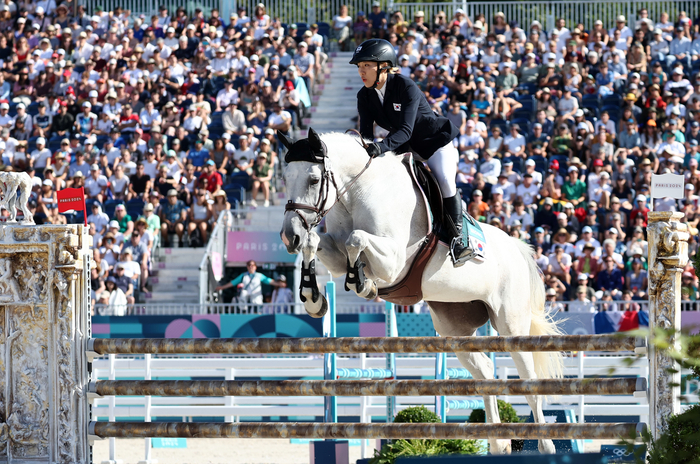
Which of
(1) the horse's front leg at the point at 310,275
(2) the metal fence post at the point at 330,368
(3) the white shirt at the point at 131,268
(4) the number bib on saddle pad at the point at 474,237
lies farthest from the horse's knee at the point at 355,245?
(3) the white shirt at the point at 131,268

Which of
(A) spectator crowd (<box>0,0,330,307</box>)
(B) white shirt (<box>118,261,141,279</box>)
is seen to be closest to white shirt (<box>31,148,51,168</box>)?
(A) spectator crowd (<box>0,0,330,307</box>)

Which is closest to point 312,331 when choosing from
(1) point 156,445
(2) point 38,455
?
(1) point 156,445

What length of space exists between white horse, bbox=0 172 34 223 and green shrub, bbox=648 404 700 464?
335 cm

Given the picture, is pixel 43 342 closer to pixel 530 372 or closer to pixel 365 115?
pixel 365 115

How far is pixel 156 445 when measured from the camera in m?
8.47

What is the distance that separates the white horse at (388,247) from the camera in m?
4.60

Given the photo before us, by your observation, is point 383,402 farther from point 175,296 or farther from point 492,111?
point 492,111

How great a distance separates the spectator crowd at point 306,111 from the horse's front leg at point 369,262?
606 centimetres

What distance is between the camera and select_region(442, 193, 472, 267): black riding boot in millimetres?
5121

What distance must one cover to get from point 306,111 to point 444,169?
406 inches

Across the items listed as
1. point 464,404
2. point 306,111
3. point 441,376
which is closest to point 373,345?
point 441,376

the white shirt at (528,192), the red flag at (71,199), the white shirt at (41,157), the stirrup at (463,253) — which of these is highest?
the white shirt at (41,157)

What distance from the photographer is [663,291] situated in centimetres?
407

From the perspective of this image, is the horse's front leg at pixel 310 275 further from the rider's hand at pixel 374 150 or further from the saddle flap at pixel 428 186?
the saddle flap at pixel 428 186
